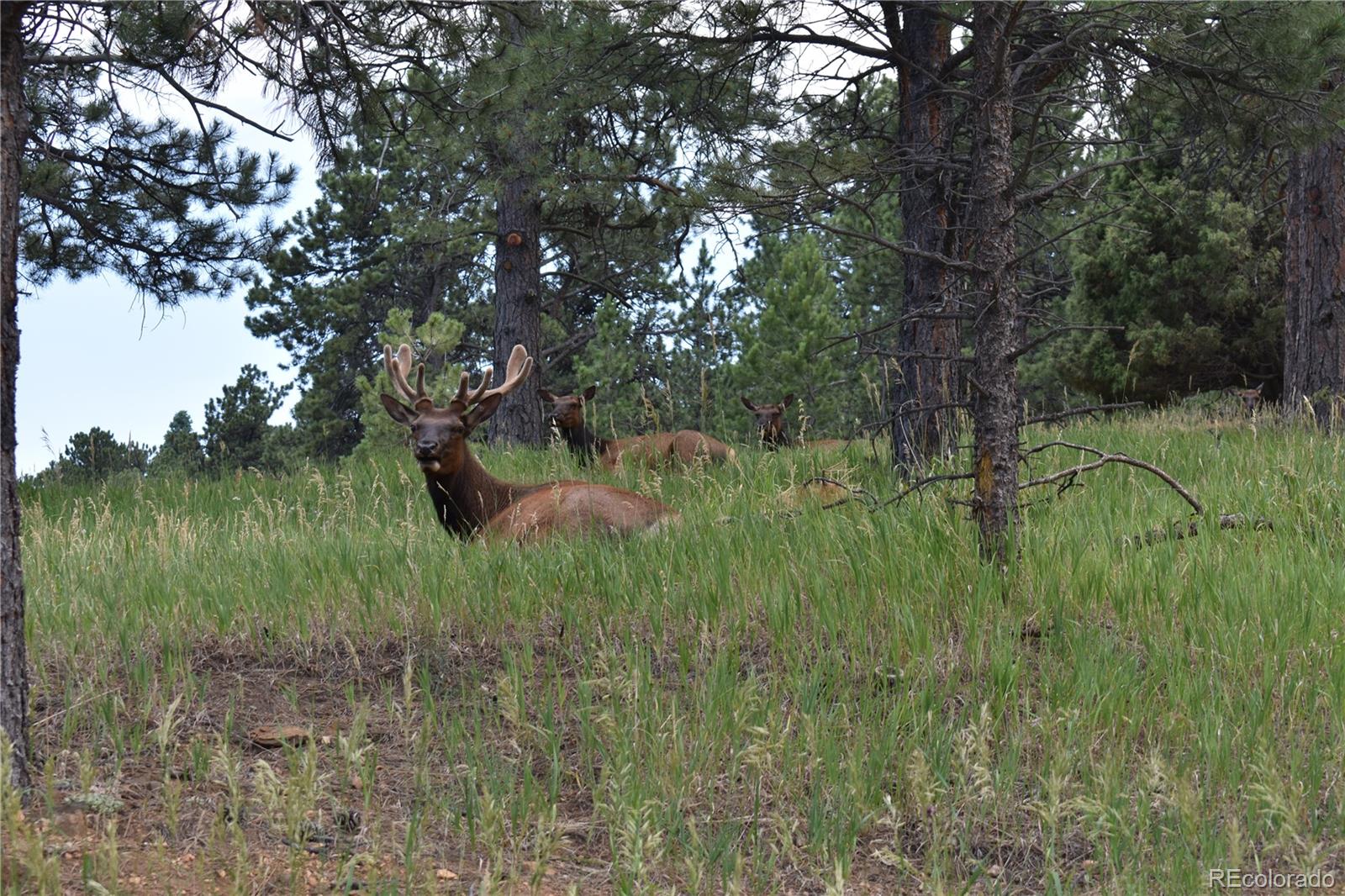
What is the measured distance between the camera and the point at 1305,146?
10.3 metres

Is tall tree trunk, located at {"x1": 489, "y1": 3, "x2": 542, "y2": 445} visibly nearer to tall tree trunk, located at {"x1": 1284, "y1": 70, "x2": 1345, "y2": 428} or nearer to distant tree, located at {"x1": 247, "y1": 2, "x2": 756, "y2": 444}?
distant tree, located at {"x1": 247, "y1": 2, "x2": 756, "y2": 444}

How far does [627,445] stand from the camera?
14.0 metres

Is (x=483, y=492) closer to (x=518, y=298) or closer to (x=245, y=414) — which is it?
(x=518, y=298)

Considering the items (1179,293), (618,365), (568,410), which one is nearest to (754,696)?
(568,410)

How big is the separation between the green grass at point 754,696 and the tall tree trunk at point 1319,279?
228 inches

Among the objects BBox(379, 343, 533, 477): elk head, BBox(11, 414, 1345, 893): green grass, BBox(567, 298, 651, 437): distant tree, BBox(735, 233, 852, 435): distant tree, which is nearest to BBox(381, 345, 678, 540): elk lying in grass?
BBox(379, 343, 533, 477): elk head

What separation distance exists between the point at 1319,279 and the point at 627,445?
7.62m

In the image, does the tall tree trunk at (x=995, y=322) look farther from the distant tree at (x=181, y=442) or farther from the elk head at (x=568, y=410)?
the distant tree at (x=181, y=442)

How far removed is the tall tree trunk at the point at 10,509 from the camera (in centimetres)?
398

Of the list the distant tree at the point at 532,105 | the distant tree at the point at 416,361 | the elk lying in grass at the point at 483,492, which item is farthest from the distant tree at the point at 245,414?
the elk lying in grass at the point at 483,492

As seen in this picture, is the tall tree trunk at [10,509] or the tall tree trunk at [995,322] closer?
the tall tree trunk at [10,509]

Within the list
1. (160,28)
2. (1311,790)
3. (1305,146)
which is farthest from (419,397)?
(1305,146)

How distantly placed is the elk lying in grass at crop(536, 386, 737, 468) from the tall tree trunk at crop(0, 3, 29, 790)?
281 inches

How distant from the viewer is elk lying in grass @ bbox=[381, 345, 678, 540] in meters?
8.02
